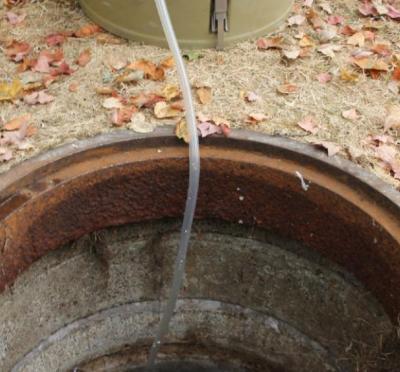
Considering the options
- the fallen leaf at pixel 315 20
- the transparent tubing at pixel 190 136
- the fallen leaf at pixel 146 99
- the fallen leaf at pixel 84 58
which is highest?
the fallen leaf at pixel 315 20

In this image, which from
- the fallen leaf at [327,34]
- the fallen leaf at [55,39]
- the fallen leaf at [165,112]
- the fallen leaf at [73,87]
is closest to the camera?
the fallen leaf at [165,112]

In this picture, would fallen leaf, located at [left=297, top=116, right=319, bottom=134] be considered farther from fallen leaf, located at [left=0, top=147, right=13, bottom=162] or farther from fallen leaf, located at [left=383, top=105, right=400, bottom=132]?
fallen leaf, located at [left=0, top=147, right=13, bottom=162]

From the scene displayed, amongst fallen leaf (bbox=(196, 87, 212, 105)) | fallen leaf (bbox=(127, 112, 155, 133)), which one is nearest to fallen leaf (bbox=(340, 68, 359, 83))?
fallen leaf (bbox=(196, 87, 212, 105))

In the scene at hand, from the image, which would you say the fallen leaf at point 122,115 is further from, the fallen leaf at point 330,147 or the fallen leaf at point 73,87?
the fallen leaf at point 330,147

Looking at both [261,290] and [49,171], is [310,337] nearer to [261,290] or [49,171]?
[261,290]

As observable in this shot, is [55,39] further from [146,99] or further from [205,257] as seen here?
[205,257]

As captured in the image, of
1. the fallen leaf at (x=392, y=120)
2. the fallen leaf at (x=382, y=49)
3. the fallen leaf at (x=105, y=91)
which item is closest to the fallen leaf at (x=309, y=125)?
the fallen leaf at (x=392, y=120)

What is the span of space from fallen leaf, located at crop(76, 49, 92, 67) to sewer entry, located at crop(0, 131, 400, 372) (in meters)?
0.51

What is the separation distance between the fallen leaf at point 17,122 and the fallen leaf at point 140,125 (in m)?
0.41

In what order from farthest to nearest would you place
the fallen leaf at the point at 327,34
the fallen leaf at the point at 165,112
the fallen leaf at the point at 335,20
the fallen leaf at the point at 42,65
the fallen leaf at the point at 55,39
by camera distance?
the fallen leaf at the point at 335,20 < the fallen leaf at the point at 327,34 < the fallen leaf at the point at 55,39 < the fallen leaf at the point at 42,65 < the fallen leaf at the point at 165,112

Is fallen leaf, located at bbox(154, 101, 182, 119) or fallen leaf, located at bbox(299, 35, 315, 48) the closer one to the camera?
fallen leaf, located at bbox(154, 101, 182, 119)

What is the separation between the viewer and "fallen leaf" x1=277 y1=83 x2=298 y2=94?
2.41 meters

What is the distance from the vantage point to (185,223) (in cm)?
214

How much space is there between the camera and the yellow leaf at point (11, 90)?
2.35m
